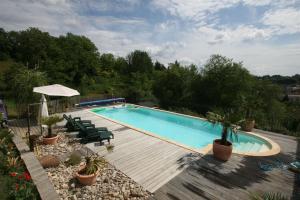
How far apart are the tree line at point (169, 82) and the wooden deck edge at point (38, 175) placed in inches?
190

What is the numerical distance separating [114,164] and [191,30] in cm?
1066

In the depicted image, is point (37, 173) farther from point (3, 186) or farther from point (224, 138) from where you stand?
point (224, 138)

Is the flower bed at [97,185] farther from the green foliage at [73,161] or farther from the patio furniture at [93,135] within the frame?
the patio furniture at [93,135]

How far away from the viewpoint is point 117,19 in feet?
39.4

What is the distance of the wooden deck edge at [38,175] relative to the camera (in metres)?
3.56

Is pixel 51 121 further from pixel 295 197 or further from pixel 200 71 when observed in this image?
pixel 200 71

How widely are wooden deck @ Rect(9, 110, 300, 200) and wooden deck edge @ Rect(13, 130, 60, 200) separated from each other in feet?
6.21

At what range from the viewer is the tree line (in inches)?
397

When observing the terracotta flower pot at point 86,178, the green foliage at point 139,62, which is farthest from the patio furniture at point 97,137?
the green foliage at point 139,62

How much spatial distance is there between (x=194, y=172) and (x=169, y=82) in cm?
1251

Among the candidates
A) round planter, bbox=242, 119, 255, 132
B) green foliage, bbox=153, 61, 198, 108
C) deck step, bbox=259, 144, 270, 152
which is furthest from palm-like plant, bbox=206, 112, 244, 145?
green foliage, bbox=153, 61, 198, 108

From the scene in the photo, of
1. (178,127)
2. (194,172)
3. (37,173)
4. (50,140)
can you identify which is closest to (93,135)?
(50,140)

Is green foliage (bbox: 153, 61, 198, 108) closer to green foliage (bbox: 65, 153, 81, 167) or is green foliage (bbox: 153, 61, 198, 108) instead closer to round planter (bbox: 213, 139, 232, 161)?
round planter (bbox: 213, 139, 232, 161)

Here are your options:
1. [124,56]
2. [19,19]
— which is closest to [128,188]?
[19,19]
